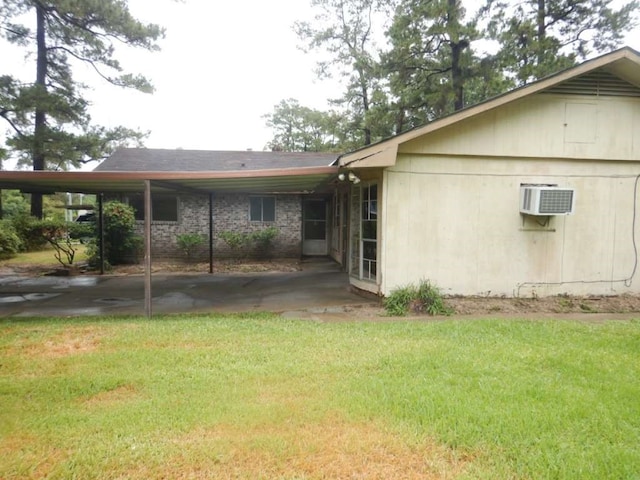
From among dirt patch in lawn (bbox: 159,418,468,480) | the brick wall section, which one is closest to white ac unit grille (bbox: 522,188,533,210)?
dirt patch in lawn (bbox: 159,418,468,480)

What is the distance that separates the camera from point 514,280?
7.17m

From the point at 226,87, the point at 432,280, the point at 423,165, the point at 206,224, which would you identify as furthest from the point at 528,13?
the point at 226,87

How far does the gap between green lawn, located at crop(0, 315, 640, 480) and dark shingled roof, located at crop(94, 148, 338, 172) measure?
946cm

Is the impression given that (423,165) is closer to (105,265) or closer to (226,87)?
(105,265)

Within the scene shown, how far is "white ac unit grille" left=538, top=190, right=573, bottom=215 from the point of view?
21.7 ft

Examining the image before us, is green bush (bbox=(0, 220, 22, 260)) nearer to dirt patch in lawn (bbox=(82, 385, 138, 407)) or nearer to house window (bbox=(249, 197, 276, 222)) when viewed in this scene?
house window (bbox=(249, 197, 276, 222))

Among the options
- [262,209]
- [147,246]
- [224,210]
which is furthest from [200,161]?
[147,246]

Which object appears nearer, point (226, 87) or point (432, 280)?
point (432, 280)

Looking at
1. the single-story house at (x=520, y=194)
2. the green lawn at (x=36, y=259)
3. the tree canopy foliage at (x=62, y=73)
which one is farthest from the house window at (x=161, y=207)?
the single-story house at (x=520, y=194)

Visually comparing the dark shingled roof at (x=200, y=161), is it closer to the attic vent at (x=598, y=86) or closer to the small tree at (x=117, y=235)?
the small tree at (x=117, y=235)

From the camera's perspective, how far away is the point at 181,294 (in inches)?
335

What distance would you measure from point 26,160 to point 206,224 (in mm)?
15714

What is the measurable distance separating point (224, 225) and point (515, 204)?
1025cm

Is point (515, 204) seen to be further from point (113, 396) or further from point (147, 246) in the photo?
point (113, 396)
